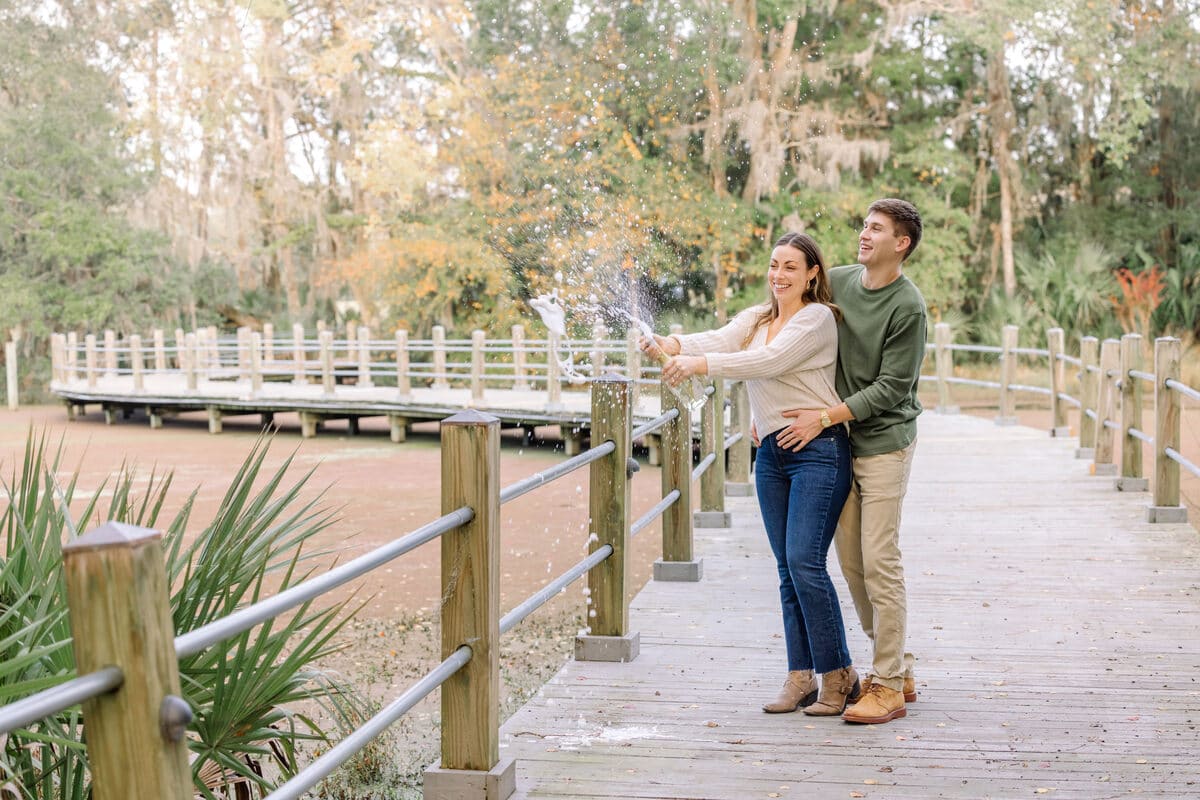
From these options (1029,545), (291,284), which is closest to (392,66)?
(291,284)

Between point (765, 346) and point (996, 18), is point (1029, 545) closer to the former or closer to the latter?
point (765, 346)

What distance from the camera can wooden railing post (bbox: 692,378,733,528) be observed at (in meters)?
8.69

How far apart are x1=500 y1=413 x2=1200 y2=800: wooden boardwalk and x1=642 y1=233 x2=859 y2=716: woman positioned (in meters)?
0.25

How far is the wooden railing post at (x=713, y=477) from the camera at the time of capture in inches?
342

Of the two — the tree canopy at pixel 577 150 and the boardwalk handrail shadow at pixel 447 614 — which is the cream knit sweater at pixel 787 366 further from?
the tree canopy at pixel 577 150

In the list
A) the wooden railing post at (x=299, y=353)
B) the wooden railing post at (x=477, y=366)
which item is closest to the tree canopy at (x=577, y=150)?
the wooden railing post at (x=477, y=366)

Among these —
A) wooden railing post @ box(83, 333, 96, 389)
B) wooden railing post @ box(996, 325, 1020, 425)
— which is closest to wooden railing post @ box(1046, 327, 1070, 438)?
wooden railing post @ box(996, 325, 1020, 425)

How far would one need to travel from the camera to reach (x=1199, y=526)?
12.5 meters

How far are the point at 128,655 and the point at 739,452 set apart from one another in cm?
898

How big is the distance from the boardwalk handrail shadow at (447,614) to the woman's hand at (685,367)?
0.43 m

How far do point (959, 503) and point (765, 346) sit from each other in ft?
19.1

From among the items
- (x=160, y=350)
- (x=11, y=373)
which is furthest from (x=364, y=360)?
(x=11, y=373)

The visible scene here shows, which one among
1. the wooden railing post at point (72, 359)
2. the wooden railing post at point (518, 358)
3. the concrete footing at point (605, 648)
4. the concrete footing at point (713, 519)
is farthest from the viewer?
the wooden railing post at point (72, 359)

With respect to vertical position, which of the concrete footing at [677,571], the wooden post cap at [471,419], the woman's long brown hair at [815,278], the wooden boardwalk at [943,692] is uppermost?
the woman's long brown hair at [815,278]
